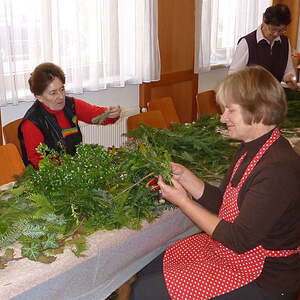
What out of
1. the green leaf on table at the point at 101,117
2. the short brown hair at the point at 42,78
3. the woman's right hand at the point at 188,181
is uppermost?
the short brown hair at the point at 42,78

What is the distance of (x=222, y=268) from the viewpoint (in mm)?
1703

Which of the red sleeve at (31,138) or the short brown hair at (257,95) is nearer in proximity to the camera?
the short brown hair at (257,95)

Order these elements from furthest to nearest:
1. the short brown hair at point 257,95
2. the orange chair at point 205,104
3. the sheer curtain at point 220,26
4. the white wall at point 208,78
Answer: the white wall at point 208,78, the sheer curtain at point 220,26, the orange chair at point 205,104, the short brown hair at point 257,95

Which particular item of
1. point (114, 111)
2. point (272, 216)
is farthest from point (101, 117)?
point (272, 216)

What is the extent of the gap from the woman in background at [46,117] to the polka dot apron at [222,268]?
3.70 ft

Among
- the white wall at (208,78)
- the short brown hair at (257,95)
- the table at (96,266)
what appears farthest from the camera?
the white wall at (208,78)

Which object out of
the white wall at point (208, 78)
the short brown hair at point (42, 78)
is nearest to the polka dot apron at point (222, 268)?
the short brown hair at point (42, 78)

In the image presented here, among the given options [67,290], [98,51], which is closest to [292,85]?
[98,51]

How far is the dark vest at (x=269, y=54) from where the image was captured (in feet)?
12.3

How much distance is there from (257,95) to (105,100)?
9.01ft

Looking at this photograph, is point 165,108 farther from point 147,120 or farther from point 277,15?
point 277,15

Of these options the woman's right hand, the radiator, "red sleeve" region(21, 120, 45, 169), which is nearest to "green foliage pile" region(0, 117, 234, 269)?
the woman's right hand

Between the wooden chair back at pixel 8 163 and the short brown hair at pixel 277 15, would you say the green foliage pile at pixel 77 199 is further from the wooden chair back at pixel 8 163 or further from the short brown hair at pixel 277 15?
the short brown hair at pixel 277 15

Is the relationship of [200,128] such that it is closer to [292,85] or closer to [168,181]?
[168,181]
